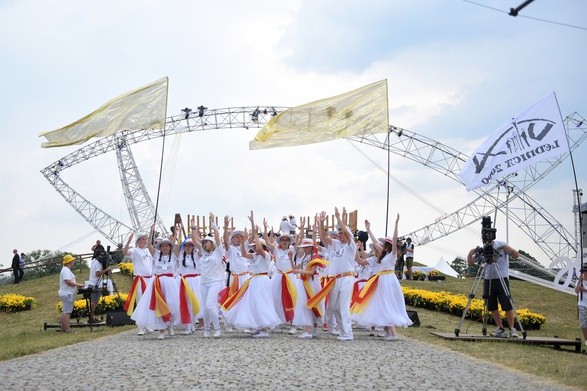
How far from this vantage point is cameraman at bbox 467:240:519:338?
48.1 feet

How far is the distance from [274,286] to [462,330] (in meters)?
5.34

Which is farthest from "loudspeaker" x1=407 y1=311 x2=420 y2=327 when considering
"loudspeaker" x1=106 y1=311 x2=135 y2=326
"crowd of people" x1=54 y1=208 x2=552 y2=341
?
"loudspeaker" x1=106 y1=311 x2=135 y2=326

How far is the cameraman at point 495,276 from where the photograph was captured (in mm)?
14656

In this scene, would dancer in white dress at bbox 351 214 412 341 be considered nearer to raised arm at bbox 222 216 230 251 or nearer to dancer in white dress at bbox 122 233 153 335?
raised arm at bbox 222 216 230 251

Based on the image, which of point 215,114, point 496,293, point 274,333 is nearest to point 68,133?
point 274,333

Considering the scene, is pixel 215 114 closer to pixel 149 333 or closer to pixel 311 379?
pixel 149 333

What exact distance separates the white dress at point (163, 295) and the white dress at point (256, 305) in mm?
1256

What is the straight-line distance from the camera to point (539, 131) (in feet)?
52.1

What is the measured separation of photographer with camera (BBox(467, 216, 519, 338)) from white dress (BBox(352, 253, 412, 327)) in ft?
5.45

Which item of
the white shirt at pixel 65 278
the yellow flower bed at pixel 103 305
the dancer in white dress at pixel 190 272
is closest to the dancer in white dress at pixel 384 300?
the dancer in white dress at pixel 190 272

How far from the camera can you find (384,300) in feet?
48.0

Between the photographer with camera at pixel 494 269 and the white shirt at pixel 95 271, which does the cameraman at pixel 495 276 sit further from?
the white shirt at pixel 95 271

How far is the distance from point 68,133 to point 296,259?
7419mm

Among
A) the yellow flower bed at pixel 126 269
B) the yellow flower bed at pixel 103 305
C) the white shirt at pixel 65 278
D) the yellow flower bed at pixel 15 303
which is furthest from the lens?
the yellow flower bed at pixel 126 269
